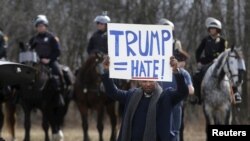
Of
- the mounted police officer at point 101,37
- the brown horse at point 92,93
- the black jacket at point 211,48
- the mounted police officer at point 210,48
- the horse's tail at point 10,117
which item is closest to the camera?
the mounted police officer at point 210,48

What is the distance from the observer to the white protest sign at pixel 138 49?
11414mm

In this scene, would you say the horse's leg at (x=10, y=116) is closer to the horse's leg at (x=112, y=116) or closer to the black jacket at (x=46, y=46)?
the black jacket at (x=46, y=46)

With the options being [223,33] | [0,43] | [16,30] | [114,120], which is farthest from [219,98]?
[16,30]

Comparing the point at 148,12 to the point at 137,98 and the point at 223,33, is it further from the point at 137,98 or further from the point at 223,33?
the point at 137,98

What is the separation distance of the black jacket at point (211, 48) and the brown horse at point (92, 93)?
241 centimetres

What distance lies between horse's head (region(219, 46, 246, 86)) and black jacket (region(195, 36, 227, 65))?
4.73 feet

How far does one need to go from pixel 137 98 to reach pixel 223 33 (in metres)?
21.1

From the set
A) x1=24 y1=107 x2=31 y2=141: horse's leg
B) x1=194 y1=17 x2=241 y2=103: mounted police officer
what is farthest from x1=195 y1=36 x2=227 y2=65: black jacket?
x1=24 y1=107 x2=31 y2=141: horse's leg

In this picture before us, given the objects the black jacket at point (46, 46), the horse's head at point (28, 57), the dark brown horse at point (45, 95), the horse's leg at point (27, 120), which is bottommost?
the horse's leg at point (27, 120)

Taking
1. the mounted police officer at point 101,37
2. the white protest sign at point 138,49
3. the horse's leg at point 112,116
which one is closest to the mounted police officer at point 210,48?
the mounted police officer at point 101,37

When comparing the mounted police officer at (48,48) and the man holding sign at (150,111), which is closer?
the man holding sign at (150,111)

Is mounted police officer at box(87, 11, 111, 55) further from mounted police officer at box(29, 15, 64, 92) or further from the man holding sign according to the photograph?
the man holding sign

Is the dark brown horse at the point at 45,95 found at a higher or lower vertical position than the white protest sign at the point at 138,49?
lower

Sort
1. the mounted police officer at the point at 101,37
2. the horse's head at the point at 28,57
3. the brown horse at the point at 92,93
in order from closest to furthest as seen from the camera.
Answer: the horse's head at the point at 28,57 → the brown horse at the point at 92,93 → the mounted police officer at the point at 101,37
